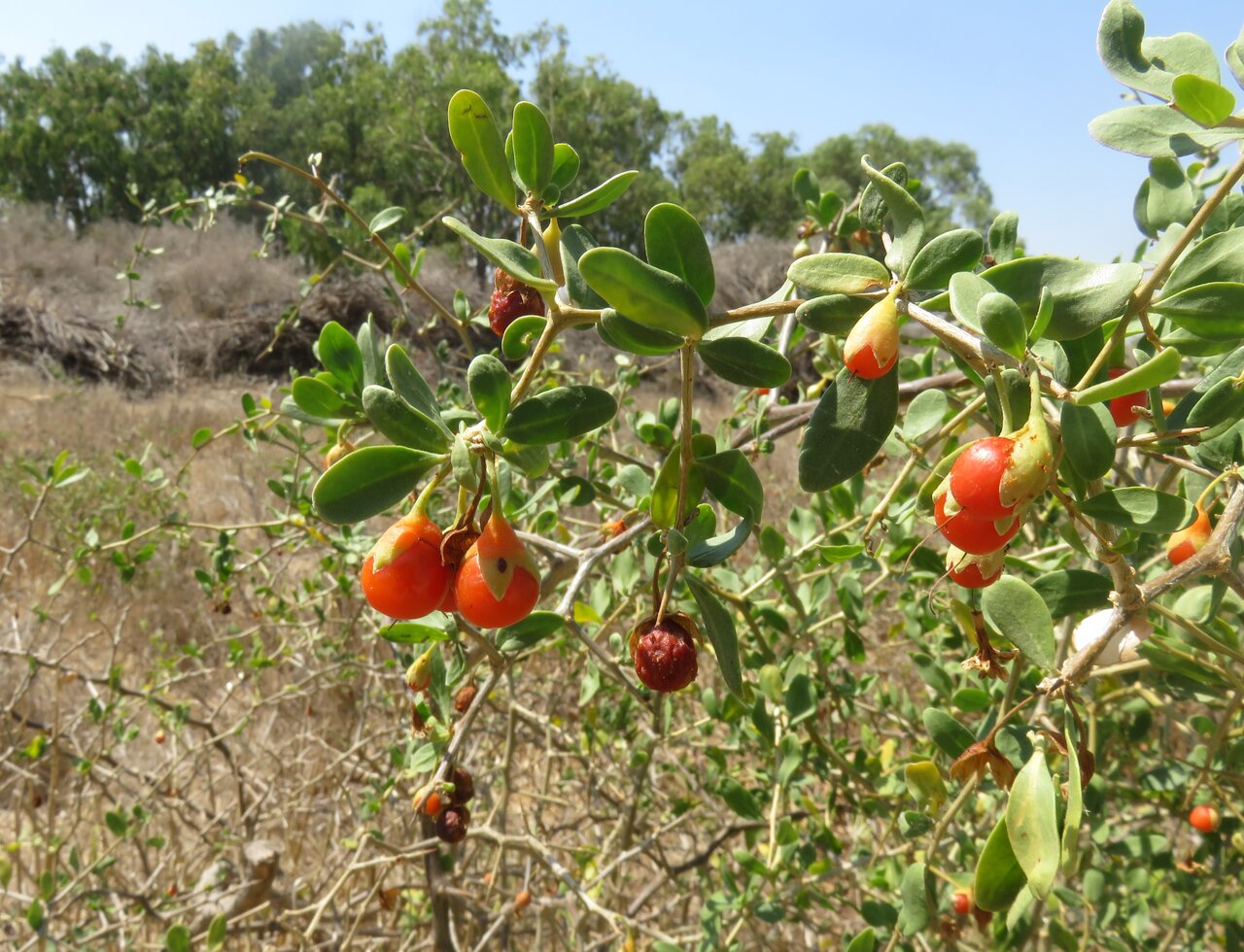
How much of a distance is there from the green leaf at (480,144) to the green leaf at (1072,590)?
0.53 m

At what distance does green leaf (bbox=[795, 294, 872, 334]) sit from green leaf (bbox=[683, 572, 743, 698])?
21cm

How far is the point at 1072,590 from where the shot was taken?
0.68 meters

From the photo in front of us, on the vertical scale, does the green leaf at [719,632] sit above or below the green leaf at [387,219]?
below

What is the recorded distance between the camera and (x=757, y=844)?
70.2 inches

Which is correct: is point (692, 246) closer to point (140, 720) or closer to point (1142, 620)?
point (1142, 620)

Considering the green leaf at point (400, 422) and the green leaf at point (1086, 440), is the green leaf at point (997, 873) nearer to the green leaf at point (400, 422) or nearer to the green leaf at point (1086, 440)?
the green leaf at point (1086, 440)

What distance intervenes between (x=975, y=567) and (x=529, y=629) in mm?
374

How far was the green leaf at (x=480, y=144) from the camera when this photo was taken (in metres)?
0.58

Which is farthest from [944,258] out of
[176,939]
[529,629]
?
[176,939]

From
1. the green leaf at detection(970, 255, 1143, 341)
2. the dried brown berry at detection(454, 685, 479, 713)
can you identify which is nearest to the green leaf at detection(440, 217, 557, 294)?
the green leaf at detection(970, 255, 1143, 341)

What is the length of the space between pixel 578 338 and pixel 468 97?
6525 millimetres

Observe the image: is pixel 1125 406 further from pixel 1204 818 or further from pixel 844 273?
pixel 1204 818

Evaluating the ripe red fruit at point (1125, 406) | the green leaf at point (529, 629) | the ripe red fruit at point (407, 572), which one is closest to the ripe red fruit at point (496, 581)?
the ripe red fruit at point (407, 572)

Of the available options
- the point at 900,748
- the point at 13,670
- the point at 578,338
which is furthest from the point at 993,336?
the point at 578,338
